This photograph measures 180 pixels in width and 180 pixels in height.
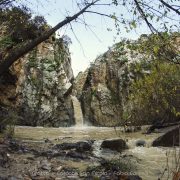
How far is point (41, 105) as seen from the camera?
1967 centimetres

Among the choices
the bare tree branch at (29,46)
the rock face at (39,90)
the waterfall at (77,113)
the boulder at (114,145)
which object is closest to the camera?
the bare tree branch at (29,46)

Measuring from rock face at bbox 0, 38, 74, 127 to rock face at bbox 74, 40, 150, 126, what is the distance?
54.7 inches

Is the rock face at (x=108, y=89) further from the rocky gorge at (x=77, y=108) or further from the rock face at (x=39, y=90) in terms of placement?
the rock face at (x=39, y=90)

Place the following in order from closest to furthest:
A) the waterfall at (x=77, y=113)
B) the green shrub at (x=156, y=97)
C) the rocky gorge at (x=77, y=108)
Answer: the rocky gorge at (x=77, y=108), the green shrub at (x=156, y=97), the waterfall at (x=77, y=113)

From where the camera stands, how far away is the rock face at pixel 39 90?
19219mm

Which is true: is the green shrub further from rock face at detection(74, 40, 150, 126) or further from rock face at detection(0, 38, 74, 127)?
rock face at detection(0, 38, 74, 127)

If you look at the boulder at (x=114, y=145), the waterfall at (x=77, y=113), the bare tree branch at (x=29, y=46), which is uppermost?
the bare tree branch at (x=29, y=46)

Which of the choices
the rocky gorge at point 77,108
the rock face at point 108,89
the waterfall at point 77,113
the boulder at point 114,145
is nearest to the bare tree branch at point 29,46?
the rocky gorge at point 77,108

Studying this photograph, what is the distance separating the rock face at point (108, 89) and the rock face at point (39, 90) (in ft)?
4.56

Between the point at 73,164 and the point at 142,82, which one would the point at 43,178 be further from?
the point at 142,82

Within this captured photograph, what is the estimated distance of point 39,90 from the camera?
66.0 feet

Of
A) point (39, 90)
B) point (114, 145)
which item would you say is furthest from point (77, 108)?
point (114, 145)

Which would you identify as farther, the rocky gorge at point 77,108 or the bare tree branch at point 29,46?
the rocky gorge at point 77,108

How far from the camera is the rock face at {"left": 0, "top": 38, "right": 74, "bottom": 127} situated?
19219 mm
